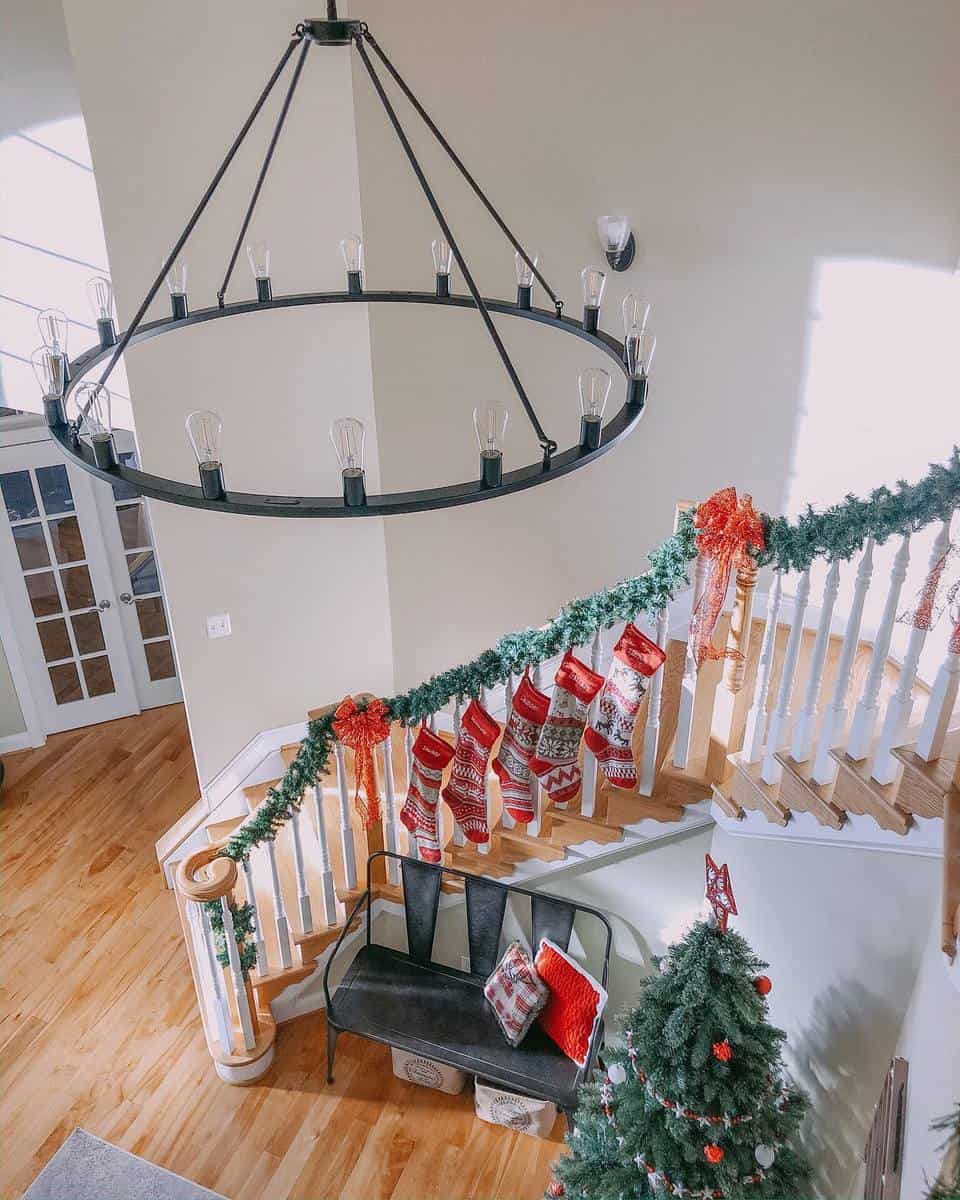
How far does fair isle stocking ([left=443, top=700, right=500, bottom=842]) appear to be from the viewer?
3152 mm

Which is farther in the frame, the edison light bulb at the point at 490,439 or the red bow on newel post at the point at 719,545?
the red bow on newel post at the point at 719,545

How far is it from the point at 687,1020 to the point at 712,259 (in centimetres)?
271

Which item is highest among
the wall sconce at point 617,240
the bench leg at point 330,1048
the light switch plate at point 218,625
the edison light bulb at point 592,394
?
the wall sconce at point 617,240

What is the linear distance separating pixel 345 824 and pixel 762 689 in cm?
162

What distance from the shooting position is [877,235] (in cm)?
348

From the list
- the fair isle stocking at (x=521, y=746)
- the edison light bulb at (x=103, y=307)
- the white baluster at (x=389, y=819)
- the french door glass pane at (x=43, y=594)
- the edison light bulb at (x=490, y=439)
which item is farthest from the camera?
the french door glass pane at (x=43, y=594)

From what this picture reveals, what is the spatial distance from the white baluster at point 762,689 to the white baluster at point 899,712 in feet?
1.17

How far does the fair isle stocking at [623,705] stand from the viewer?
2.97 m

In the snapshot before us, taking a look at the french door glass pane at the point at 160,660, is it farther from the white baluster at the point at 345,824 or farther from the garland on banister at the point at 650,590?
the garland on banister at the point at 650,590

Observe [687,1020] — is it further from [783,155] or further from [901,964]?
[783,155]

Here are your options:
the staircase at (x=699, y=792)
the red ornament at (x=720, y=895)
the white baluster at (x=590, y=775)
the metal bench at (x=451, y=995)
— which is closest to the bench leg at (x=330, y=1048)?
the metal bench at (x=451, y=995)

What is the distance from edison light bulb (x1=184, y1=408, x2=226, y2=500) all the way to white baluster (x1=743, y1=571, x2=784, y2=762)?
5.60ft

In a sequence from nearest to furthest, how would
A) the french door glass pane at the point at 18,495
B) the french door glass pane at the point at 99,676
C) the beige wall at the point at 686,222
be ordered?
the beige wall at the point at 686,222, the french door glass pane at the point at 18,495, the french door glass pane at the point at 99,676

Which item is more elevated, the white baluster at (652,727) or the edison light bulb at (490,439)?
the edison light bulb at (490,439)
